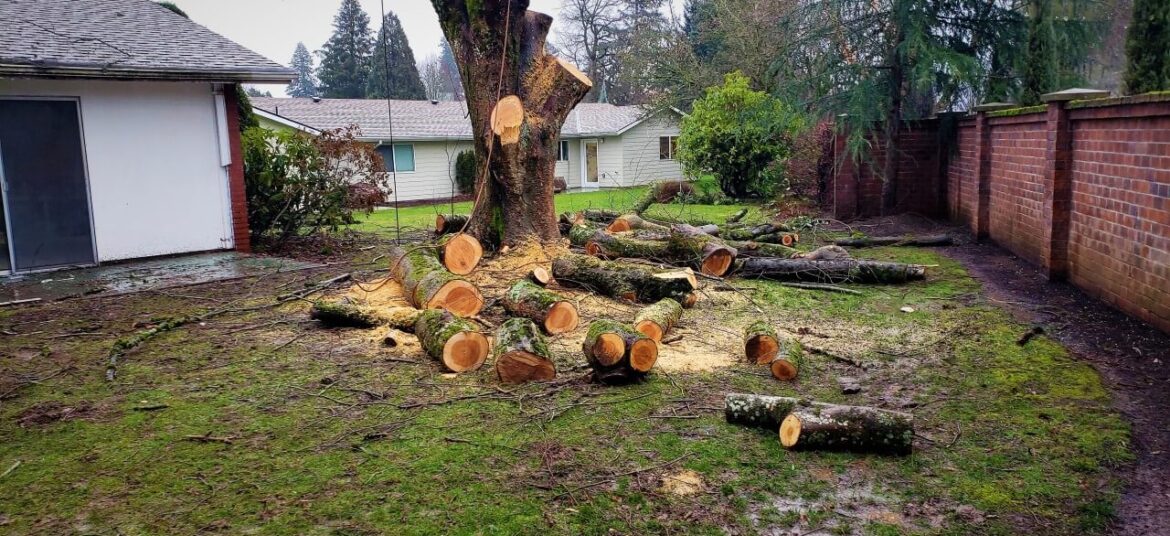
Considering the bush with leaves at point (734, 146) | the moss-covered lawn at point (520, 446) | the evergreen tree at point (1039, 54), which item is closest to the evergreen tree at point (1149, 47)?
the evergreen tree at point (1039, 54)

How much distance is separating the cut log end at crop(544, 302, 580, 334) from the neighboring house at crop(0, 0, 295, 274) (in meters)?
7.26

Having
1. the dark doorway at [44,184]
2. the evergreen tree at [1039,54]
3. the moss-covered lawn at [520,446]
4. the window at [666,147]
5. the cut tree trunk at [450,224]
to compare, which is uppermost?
the evergreen tree at [1039,54]

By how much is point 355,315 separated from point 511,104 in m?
3.26

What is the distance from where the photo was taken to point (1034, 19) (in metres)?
13.8

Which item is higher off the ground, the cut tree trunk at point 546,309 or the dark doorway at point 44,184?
the dark doorway at point 44,184

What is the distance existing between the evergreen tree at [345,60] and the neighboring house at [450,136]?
19169 mm

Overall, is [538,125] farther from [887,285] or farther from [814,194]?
[814,194]

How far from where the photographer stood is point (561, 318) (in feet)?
22.4

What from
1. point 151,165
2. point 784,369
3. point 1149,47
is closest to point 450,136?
point 151,165

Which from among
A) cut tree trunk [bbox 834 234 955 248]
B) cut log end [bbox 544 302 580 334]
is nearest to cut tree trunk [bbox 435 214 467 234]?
cut log end [bbox 544 302 580 334]

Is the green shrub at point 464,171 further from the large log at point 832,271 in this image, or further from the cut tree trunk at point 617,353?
the cut tree trunk at point 617,353

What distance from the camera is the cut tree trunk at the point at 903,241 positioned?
38.8ft

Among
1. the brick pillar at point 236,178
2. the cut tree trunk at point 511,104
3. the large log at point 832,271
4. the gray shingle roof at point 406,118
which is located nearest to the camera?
the large log at point 832,271

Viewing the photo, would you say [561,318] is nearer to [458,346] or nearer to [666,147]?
[458,346]
